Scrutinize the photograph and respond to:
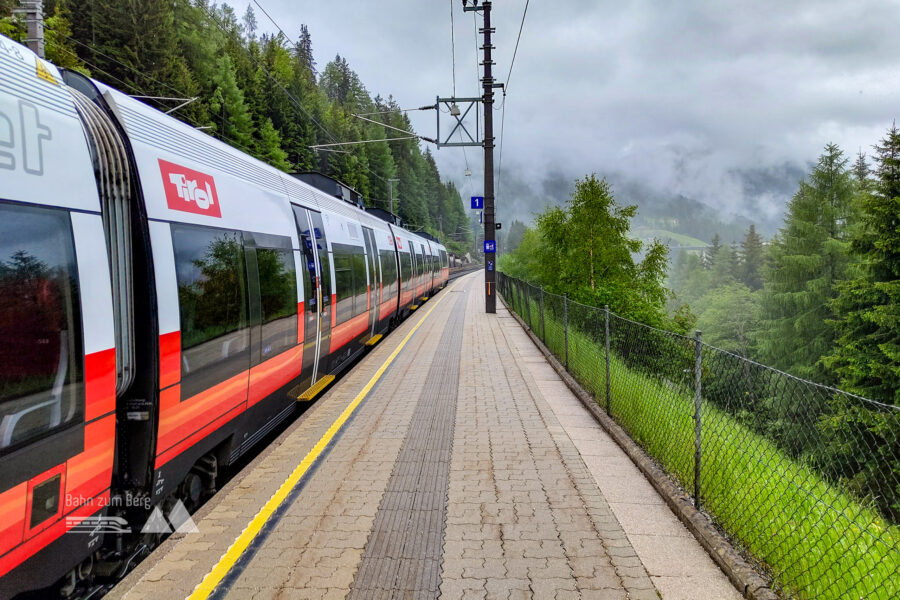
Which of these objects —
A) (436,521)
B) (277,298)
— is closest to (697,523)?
(436,521)

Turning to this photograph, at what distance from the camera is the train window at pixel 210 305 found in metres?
3.83

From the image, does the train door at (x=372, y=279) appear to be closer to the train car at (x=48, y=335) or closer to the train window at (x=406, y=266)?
the train window at (x=406, y=266)

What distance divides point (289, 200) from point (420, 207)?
90.6 metres

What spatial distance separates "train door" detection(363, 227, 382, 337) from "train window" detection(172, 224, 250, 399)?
262 inches

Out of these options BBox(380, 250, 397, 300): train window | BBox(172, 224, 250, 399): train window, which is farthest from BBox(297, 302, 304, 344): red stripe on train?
BBox(380, 250, 397, 300): train window

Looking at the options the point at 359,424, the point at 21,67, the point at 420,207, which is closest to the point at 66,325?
the point at 21,67

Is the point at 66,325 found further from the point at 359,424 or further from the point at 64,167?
the point at 359,424

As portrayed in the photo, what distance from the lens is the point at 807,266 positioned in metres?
32.5

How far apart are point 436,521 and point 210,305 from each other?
238 cm

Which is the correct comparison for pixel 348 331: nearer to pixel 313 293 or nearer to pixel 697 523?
pixel 313 293

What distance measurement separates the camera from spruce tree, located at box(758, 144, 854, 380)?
30062 mm

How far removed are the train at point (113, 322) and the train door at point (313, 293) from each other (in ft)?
3.78

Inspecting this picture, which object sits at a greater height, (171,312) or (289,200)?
(289,200)

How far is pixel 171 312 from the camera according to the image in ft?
11.8
